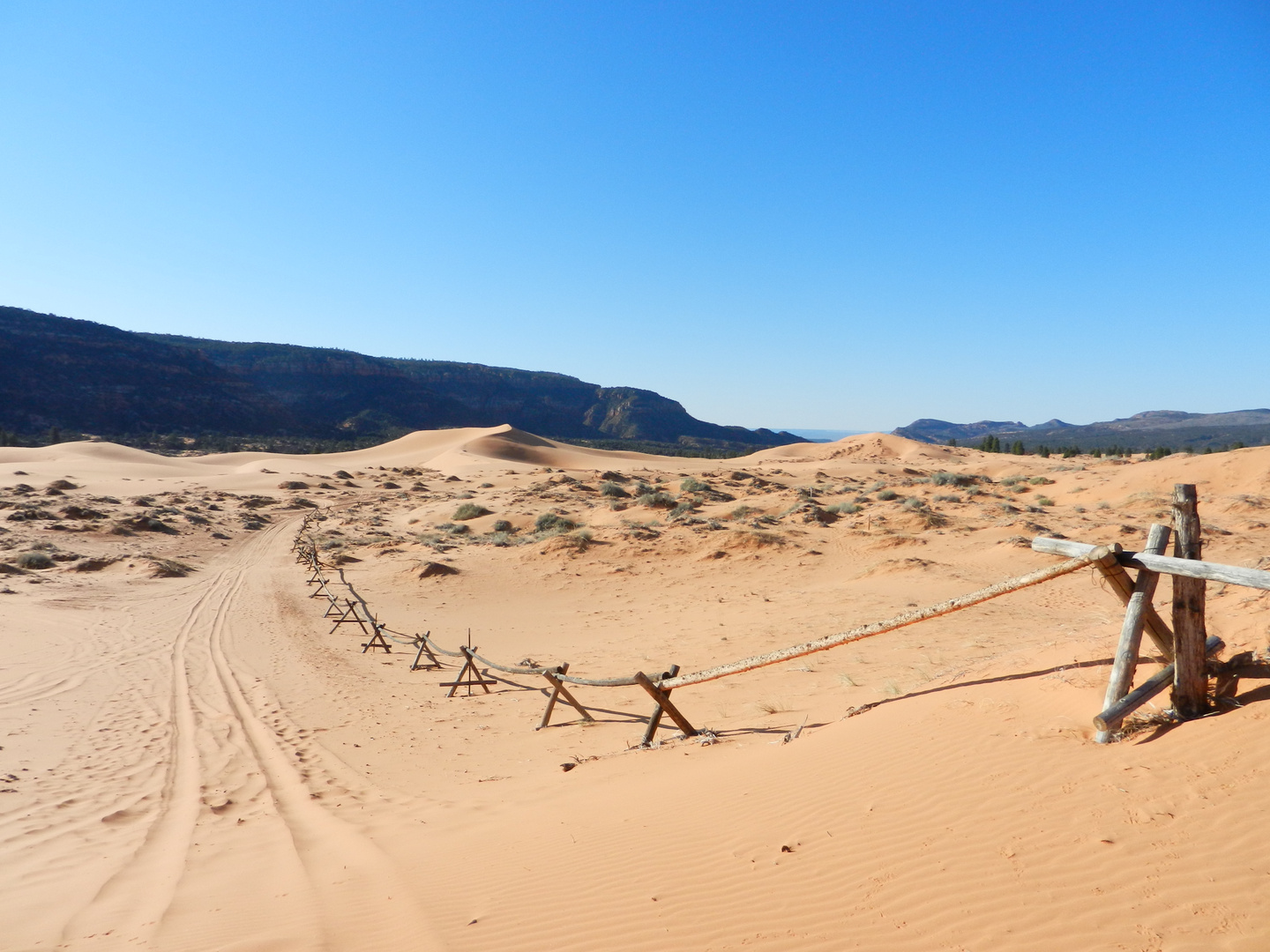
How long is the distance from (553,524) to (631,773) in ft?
65.6

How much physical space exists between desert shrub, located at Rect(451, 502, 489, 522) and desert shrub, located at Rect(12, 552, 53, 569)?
13868 millimetres

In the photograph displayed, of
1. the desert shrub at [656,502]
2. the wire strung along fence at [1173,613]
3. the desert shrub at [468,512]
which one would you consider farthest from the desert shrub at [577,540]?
the wire strung along fence at [1173,613]

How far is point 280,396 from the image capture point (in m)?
103

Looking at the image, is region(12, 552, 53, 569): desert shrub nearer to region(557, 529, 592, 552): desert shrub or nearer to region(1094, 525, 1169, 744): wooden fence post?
region(557, 529, 592, 552): desert shrub

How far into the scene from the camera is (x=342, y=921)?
429cm

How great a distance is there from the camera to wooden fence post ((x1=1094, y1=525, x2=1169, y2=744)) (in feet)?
15.4

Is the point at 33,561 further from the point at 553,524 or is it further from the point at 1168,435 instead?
the point at 1168,435

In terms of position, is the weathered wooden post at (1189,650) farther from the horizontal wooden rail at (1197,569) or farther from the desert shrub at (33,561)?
the desert shrub at (33,561)

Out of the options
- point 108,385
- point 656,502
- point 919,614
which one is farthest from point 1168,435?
point 108,385

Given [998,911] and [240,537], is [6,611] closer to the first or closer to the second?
[240,537]

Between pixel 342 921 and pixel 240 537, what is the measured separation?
2814 cm

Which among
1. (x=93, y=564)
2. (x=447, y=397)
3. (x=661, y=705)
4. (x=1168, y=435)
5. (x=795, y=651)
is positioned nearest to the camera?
(x=795, y=651)

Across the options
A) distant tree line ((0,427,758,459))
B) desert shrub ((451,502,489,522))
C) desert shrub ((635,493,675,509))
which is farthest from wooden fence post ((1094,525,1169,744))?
distant tree line ((0,427,758,459))

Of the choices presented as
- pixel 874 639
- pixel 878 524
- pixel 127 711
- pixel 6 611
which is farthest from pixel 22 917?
pixel 878 524
